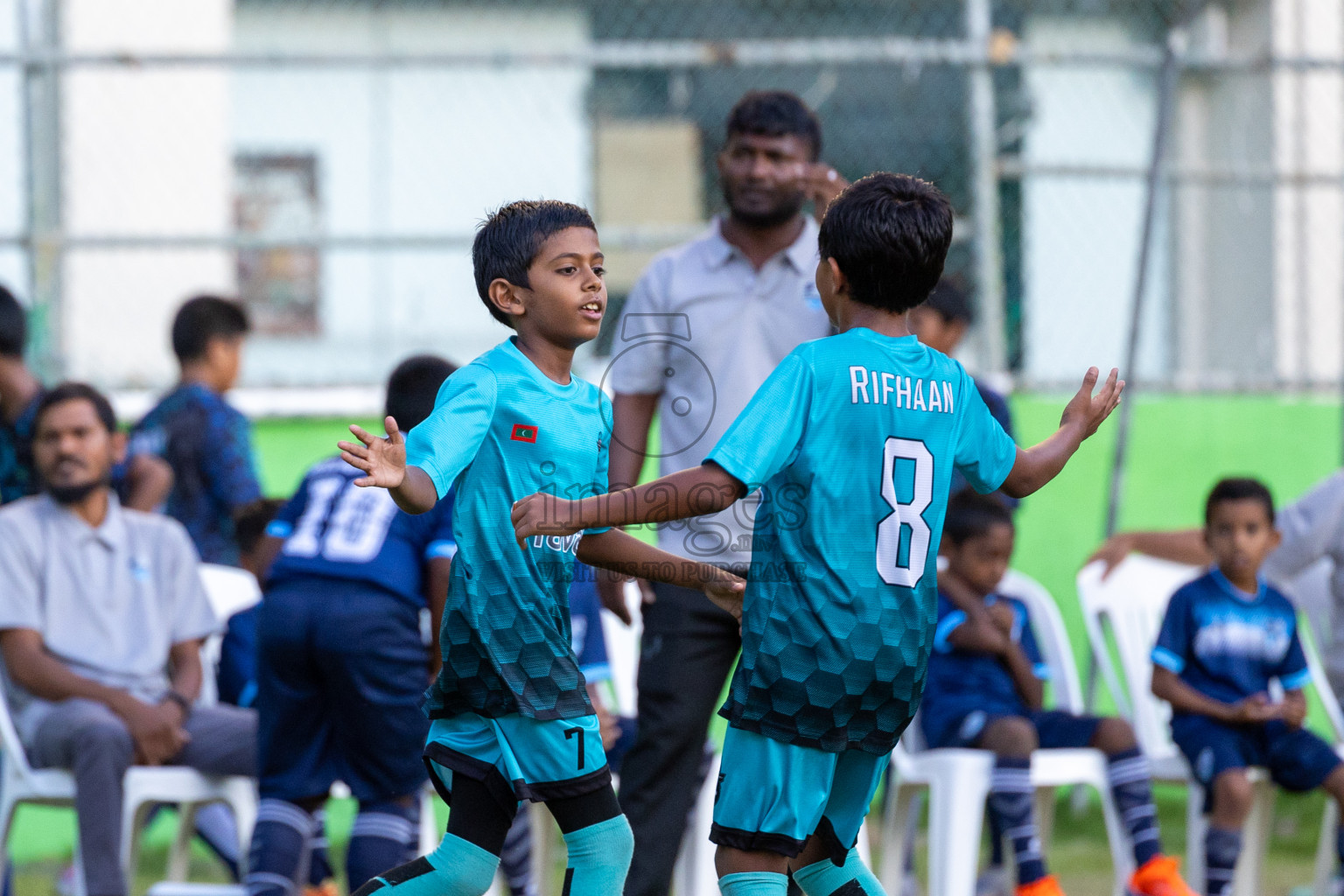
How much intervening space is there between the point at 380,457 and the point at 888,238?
0.88 meters

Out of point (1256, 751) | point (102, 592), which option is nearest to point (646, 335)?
point (102, 592)

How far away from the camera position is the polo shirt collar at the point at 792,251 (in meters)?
3.54

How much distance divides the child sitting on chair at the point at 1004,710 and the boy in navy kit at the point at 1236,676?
22 centimetres

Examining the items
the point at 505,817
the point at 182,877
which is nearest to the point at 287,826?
the point at 182,877

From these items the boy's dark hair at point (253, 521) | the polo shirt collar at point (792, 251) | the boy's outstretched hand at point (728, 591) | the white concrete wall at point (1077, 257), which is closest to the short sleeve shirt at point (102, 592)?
the boy's dark hair at point (253, 521)

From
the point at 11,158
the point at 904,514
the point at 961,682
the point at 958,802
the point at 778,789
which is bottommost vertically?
the point at 958,802

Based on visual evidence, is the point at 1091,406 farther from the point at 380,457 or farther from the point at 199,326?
the point at 199,326

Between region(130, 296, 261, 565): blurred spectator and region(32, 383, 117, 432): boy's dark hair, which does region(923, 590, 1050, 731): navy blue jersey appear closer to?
region(130, 296, 261, 565): blurred spectator

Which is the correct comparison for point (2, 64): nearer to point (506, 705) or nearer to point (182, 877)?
point (182, 877)

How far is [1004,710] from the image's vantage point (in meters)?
4.36

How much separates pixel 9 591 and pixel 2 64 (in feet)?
8.25

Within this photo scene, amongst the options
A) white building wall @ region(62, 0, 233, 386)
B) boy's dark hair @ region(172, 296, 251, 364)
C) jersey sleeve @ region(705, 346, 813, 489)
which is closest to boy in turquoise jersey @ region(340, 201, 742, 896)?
jersey sleeve @ region(705, 346, 813, 489)

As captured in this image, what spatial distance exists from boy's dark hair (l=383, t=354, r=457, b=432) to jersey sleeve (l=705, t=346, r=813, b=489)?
59.8 inches

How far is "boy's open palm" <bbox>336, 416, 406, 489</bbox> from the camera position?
2.21 m
